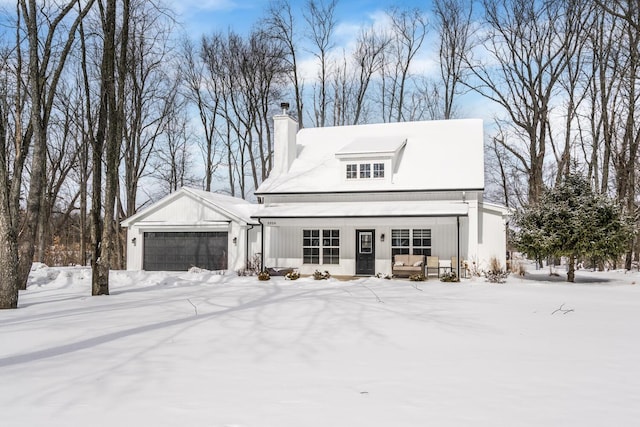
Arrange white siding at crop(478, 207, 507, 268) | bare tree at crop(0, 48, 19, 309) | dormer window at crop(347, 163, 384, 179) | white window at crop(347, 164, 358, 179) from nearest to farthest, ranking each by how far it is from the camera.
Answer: bare tree at crop(0, 48, 19, 309) < white siding at crop(478, 207, 507, 268) < dormer window at crop(347, 163, 384, 179) < white window at crop(347, 164, 358, 179)

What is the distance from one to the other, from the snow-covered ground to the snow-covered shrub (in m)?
4.97

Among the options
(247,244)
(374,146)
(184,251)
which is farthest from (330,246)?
(184,251)

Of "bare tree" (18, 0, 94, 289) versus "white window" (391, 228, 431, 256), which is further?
"white window" (391, 228, 431, 256)

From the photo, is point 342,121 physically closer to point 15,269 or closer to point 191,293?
point 191,293

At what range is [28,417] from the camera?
13.2ft

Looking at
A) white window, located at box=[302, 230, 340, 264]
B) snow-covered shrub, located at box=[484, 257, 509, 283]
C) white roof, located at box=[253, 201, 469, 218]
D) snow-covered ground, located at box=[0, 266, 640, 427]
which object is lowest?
snow-covered ground, located at box=[0, 266, 640, 427]

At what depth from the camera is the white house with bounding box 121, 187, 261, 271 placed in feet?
66.9

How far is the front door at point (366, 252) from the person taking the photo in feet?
63.1

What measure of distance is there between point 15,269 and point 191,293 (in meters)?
4.12

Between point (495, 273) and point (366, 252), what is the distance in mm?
4754

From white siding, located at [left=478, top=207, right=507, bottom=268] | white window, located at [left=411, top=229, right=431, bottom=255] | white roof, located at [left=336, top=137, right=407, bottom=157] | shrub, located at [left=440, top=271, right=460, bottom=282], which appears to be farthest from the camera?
white roof, located at [left=336, top=137, right=407, bottom=157]

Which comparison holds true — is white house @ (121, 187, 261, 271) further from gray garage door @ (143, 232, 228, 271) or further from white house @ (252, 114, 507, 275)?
white house @ (252, 114, 507, 275)

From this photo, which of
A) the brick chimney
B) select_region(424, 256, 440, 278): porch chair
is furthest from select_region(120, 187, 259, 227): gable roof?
select_region(424, 256, 440, 278): porch chair

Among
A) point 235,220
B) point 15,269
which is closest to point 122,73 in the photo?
point 15,269
